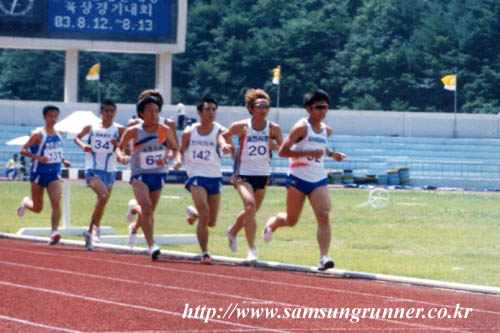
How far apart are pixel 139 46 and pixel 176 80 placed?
131 ft

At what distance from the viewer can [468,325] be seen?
794 cm

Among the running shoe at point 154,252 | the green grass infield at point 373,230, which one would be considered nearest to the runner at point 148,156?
the running shoe at point 154,252

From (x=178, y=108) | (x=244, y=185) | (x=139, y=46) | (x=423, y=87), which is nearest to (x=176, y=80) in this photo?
(x=423, y=87)

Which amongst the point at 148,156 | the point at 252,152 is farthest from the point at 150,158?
the point at 252,152

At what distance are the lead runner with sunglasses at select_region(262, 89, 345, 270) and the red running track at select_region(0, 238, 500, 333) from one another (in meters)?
0.56

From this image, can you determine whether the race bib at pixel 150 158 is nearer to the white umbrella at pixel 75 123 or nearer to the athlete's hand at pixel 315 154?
the athlete's hand at pixel 315 154

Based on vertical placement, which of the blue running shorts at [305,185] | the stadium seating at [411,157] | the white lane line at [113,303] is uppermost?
the blue running shorts at [305,185]

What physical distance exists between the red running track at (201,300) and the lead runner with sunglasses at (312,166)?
1.83 feet

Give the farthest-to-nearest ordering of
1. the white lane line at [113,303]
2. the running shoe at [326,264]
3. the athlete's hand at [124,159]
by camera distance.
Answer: the athlete's hand at [124,159] < the running shoe at [326,264] < the white lane line at [113,303]

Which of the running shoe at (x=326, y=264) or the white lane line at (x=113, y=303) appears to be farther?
the running shoe at (x=326, y=264)

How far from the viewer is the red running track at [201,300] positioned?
7820 mm

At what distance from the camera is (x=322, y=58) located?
8006 cm

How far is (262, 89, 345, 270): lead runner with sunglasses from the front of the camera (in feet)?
36.8

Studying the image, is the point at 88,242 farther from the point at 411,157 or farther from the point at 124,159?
the point at 411,157
